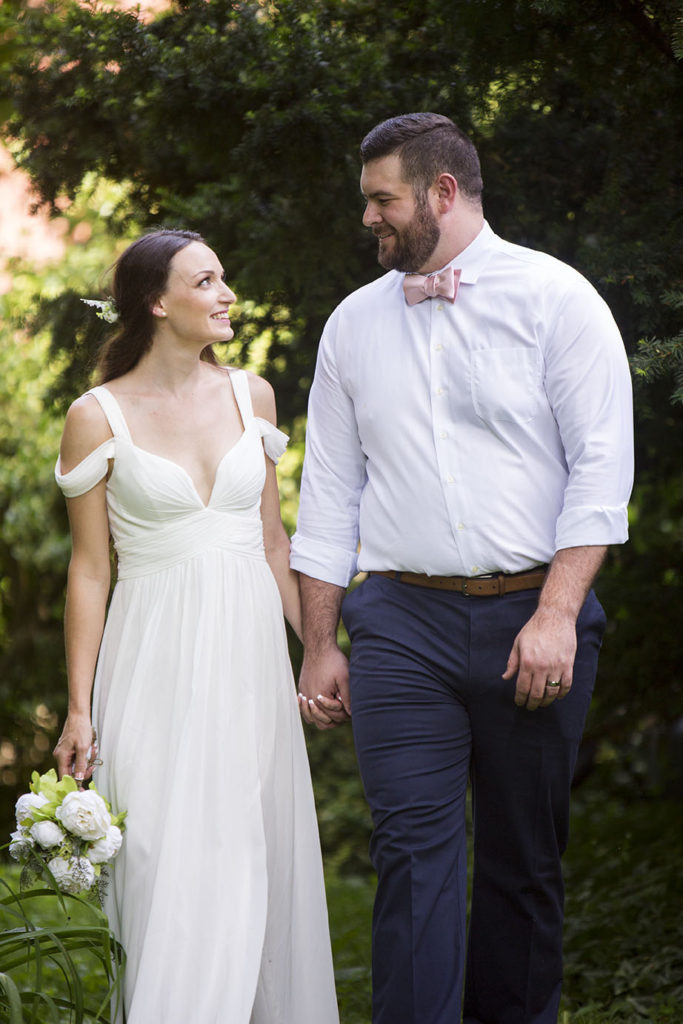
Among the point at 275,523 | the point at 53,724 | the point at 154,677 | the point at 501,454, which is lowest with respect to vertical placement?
the point at 53,724

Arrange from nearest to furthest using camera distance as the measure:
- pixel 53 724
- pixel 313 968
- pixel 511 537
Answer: pixel 511 537 → pixel 313 968 → pixel 53 724

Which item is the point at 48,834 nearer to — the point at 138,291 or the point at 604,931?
the point at 138,291

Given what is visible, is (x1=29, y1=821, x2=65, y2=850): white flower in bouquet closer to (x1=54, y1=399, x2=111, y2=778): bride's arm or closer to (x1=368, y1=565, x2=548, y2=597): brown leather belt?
(x1=54, y1=399, x2=111, y2=778): bride's arm

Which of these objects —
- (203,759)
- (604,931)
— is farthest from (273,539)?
(604,931)

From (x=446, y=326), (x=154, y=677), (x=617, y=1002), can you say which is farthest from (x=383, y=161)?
(x=617, y=1002)

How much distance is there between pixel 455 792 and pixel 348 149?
2.03 metres

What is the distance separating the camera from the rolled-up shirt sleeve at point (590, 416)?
9.27 feet

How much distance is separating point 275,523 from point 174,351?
1.75ft

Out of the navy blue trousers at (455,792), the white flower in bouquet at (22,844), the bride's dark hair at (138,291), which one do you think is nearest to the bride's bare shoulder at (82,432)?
the bride's dark hair at (138,291)

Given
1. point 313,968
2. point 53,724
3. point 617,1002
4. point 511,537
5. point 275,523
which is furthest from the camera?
point 53,724

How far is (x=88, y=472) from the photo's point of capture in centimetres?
302

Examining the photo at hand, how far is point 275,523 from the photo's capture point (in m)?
3.37

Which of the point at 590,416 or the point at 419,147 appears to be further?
the point at 419,147

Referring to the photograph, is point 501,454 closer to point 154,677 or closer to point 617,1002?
point 154,677
